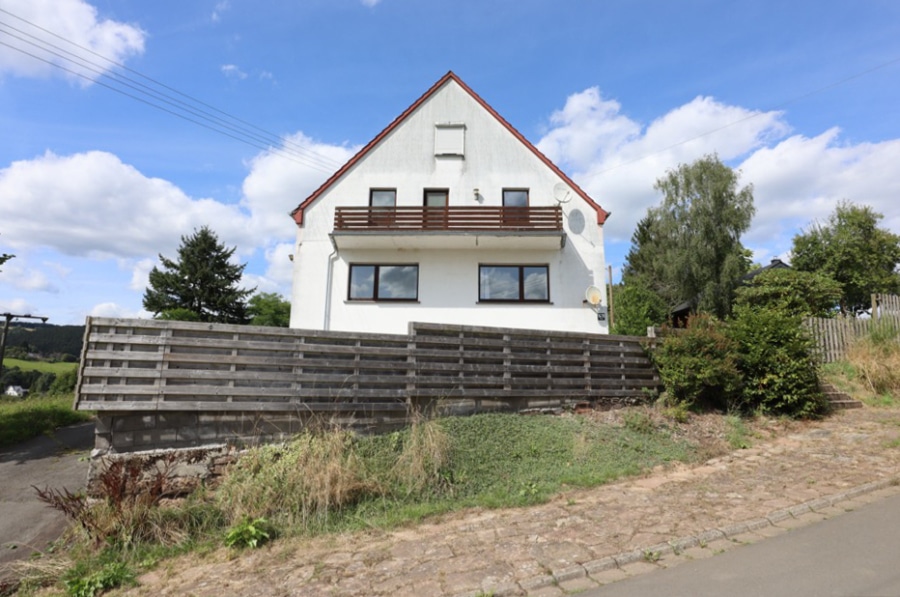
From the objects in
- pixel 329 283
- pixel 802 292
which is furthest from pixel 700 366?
pixel 802 292

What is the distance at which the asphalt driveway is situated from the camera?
5488 mm

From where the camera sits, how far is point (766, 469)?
6344mm

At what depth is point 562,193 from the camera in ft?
52.0

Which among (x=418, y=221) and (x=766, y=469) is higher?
(x=418, y=221)

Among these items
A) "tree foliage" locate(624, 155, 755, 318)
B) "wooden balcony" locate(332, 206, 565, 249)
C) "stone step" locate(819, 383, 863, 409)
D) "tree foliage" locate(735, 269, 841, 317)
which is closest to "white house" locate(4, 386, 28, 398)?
"wooden balcony" locate(332, 206, 565, 249)

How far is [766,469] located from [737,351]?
11.8 ft

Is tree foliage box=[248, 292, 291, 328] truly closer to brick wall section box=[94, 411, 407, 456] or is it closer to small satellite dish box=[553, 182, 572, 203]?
small satellite dish box=[553, 182, 572, 203]

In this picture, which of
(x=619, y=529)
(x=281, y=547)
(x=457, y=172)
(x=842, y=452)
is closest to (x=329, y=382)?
(x=281, y=547)

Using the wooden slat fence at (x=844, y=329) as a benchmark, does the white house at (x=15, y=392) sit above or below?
below

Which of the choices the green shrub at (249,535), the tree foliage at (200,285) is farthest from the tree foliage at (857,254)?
the tree foliage at (200,285)

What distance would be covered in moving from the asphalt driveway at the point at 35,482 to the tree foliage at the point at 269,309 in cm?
2247

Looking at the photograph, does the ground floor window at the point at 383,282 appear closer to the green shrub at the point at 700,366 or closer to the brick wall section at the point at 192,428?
the green shrub at the point at 700,366

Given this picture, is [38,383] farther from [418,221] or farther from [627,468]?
[627,468]

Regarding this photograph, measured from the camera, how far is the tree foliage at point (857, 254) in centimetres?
2755
